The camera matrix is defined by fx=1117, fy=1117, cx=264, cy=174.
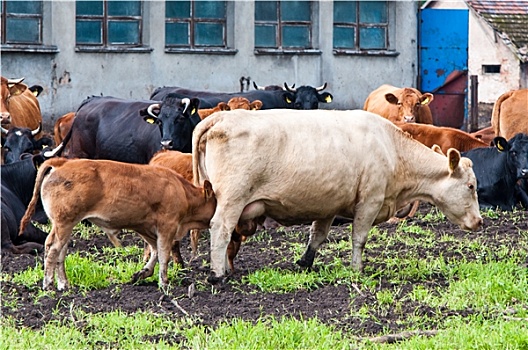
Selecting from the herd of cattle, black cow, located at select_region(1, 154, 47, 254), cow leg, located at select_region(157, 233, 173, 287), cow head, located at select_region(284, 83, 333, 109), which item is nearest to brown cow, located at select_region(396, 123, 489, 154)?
the herd of cattle

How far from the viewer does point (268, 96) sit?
19.9 m

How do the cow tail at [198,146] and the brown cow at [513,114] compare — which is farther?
the brown cow at [513,114]

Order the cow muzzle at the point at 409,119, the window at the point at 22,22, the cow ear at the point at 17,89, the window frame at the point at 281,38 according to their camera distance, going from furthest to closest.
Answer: the window frame at the point at 281,38 → the window at the point at 22,22 → the cow muzzle at the point at 409,119 → the cow ear at the point at 17,89

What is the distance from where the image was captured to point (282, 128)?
980 cm

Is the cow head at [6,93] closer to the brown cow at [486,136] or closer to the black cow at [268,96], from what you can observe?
the black cow at [268,96]

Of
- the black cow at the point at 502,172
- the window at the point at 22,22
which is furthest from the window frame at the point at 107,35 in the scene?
the black cow at the point at 502,172

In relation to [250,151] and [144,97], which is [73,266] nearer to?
[250,151]

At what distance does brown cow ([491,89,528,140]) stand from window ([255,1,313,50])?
33.3ft

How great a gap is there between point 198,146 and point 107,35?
16.2 metres

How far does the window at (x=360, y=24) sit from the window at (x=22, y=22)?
752cm

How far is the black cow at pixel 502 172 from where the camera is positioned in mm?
14695

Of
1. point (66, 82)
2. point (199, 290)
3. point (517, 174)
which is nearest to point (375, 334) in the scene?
point (199, 290)

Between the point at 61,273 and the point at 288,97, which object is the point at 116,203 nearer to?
the point at 61,273

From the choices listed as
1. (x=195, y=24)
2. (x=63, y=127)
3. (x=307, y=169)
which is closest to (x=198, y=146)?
(x=307, y=169)
